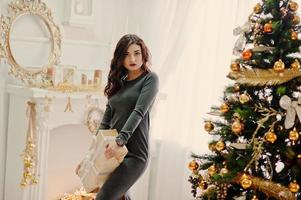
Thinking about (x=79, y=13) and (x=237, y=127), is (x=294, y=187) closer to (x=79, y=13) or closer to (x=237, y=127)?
(x=237, y=127)

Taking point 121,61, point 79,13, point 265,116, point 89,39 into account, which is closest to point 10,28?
point 79,13

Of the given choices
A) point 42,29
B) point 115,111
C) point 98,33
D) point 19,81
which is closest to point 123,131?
point 115,111

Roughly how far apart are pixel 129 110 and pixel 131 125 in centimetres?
17

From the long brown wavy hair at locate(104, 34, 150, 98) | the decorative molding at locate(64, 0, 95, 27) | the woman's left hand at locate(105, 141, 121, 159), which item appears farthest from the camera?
the decorative molding at locate(64, 0, 95, 27)

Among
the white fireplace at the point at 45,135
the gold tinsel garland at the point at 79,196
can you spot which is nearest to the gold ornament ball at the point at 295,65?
the white fireplace at the point at 45,135

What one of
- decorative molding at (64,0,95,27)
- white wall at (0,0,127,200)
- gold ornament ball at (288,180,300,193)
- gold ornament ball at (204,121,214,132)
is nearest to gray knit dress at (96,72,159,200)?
gold ornament ball at (204,121,214,132)

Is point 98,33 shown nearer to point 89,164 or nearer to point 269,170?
point 89,164

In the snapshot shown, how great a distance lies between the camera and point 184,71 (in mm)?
3506

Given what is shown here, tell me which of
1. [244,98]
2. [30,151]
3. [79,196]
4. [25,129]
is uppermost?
[244,98]

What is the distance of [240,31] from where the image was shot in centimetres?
193

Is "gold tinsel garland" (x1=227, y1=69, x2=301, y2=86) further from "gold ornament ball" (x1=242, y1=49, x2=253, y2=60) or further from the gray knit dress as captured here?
the gray knit dress

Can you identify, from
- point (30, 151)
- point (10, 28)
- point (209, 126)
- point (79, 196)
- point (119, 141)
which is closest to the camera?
point (209, 126)

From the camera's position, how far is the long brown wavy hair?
97.0 inches

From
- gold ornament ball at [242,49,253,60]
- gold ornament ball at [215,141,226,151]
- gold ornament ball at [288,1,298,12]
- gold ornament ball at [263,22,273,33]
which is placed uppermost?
gold ornament ball at [288,1,298,12]
